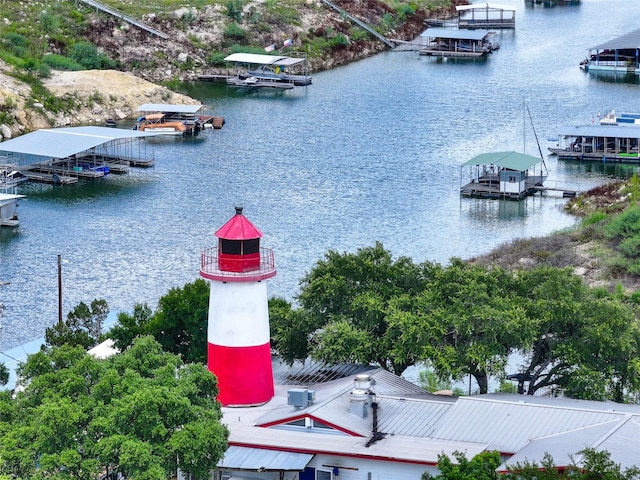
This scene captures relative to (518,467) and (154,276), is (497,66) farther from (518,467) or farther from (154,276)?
(518,467)

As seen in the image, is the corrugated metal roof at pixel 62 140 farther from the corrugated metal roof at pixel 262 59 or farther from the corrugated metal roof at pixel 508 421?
the corrugated metal roof at pixel 508 421

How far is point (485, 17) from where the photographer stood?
181m

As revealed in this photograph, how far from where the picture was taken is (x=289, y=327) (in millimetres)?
56062

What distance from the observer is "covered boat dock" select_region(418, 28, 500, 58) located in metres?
162

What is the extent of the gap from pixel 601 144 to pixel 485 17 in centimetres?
7194

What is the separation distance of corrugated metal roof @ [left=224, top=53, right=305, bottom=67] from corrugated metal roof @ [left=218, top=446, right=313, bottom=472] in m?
102

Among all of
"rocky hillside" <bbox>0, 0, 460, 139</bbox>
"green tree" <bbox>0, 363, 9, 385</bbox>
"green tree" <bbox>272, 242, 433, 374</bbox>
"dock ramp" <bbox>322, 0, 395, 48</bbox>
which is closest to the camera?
"green tree" <bbox>272, 242, 433, 374</bbox>

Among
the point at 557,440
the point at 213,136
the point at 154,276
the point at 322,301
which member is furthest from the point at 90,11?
the point at 557,440

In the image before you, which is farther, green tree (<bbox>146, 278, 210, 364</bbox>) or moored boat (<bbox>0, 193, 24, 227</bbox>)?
moored boat (<bbox>0, 193, 24, 227</bbox>)

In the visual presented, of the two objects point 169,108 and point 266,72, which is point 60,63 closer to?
point 169,108

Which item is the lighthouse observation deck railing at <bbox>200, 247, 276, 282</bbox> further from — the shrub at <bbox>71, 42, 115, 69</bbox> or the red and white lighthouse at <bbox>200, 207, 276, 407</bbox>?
the shrub at <bbox>71, 42, 115, 69</bbox>

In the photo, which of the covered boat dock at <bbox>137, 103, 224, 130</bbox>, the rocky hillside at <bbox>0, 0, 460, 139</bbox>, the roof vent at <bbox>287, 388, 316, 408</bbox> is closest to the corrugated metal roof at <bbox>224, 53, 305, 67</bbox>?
the rocky hillside at <bbox>0, 0, 460, 139</bbox>

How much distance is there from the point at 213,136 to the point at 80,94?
15.3 meters

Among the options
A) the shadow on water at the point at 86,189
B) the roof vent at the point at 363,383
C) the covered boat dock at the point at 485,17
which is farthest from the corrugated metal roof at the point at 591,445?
the covered boat dock at the point at 485,17
